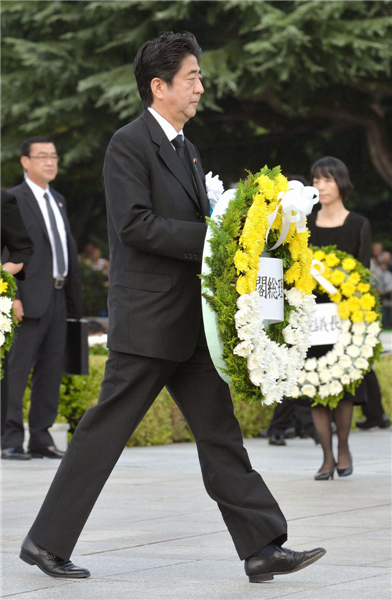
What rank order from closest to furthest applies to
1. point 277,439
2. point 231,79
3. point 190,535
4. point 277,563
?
point 277,563 → point 190,535 → point 277,439 → point 231,79

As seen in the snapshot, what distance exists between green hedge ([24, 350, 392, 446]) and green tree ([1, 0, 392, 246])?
29.8 ft

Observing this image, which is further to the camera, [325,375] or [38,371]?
[38,371]

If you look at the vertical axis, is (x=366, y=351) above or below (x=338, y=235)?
below

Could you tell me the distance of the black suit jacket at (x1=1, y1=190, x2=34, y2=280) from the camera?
649 centimetres

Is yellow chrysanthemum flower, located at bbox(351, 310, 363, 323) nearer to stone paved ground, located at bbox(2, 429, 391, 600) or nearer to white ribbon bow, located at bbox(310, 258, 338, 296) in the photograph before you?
white ribbon bow, located at bbox(310, 258, 338, 296)

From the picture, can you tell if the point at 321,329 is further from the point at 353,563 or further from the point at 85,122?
the point at 85,122

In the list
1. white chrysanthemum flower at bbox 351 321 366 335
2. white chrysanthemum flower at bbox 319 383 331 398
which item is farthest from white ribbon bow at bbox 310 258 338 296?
white chrysanthemum flower at bbox 319 383 331 398

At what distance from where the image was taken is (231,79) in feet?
60.8

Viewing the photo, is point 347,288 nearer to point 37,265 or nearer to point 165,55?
point 37,265

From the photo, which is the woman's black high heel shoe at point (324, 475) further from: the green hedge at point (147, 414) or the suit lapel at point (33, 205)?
the suit lapel at point (33, 205)

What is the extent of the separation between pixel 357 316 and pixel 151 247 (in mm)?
3579

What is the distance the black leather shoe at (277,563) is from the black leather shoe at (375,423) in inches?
276

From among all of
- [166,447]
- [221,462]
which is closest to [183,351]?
[221,462]

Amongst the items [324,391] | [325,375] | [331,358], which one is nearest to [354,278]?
[331,358]
